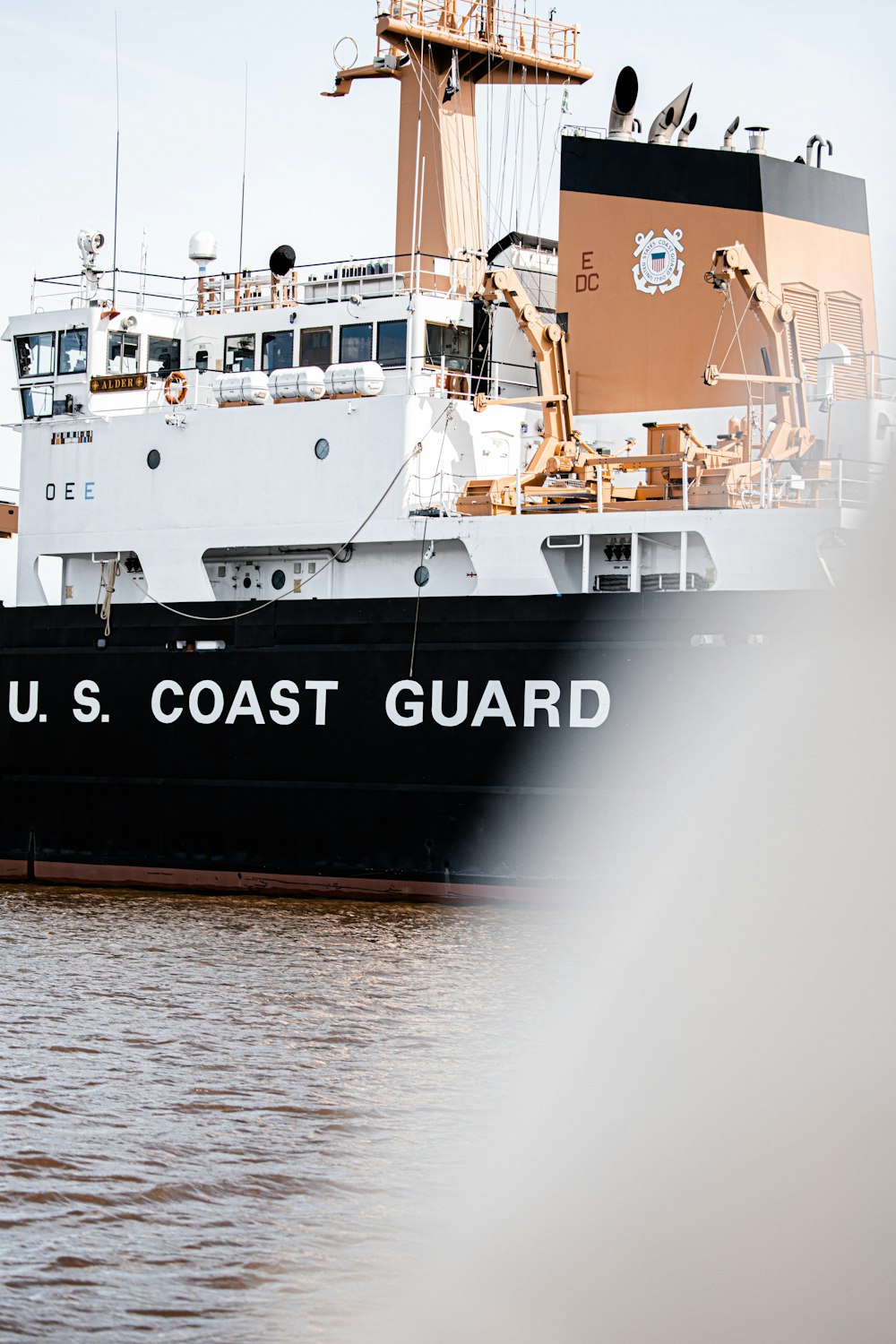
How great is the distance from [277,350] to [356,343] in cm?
126

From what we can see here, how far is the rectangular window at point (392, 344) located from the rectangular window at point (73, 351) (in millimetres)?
4360

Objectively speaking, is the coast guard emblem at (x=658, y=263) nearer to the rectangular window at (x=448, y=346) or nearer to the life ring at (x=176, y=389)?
the rectangular window at (x=448, y=346)

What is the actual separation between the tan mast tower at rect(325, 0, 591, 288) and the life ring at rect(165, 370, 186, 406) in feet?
13.0

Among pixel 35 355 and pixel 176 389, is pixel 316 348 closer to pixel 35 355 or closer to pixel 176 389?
pixel 176 389

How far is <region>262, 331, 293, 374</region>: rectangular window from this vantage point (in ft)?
69.5

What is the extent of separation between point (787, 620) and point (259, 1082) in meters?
8.37

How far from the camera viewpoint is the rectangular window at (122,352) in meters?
22.1

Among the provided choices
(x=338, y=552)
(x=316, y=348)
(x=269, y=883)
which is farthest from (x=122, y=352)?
(x=269, y=883)

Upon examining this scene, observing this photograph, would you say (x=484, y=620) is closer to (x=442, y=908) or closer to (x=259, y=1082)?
(x=442, y=908)

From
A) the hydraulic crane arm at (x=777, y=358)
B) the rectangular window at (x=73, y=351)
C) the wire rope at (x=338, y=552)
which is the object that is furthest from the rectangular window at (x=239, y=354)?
the hydraulic crane arm at (x=777, y=358)

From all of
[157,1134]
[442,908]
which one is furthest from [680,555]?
[157,1134]

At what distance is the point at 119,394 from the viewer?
2162cm

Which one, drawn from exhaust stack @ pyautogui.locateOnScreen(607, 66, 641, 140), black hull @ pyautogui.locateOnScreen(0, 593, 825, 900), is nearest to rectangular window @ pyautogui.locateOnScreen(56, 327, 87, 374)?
black hull @ pyautogui.locateOnScreen(0, 593, 825, 900)

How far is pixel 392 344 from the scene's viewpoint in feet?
66.5
